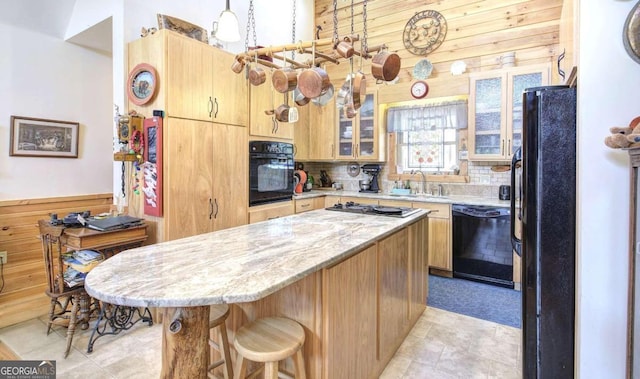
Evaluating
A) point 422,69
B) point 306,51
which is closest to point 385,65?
point 306,51

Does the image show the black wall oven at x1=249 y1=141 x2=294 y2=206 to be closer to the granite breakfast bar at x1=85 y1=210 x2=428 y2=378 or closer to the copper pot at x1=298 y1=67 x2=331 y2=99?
the granite breakfast bar at x1=85 y1=210 x2=428 y2=378

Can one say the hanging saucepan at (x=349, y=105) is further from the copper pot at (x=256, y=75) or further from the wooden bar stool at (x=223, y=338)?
the wooden bar stool at (x=223, y=338)

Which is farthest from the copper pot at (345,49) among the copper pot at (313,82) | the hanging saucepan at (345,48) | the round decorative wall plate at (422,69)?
the round decorative wall plate at (422,69)

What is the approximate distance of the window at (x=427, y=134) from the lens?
13.5ft

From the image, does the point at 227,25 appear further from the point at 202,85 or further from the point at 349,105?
the point at 349,105

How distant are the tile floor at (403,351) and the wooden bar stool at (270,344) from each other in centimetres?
94

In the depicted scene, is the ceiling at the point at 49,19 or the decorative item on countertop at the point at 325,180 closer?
the ceiling at the point at 49,19

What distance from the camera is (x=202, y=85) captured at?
2.93 m

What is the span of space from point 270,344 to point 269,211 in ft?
7.98

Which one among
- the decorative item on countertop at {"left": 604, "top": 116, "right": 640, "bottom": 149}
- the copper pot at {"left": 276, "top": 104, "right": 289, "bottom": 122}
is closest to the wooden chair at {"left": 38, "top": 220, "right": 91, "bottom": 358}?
the copper pot at {"left": 276, "top": 104, "right": 289, "bottom": 122}

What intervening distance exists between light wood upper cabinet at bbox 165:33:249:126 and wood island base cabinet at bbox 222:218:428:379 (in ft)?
6.07

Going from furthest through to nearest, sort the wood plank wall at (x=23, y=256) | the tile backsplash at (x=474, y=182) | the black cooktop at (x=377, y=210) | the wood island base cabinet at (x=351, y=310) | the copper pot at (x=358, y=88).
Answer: the tile backsplash at (x=474, y=182) → the wood plank wall at (x=23, y=256) → the black cooktop at (x=377, y=210) → the copper pot at (x=358, y=88) → the wood island base cabinet at (x=351, y=310)

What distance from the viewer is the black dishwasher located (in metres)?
3.45

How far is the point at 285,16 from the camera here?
471 centimetres
